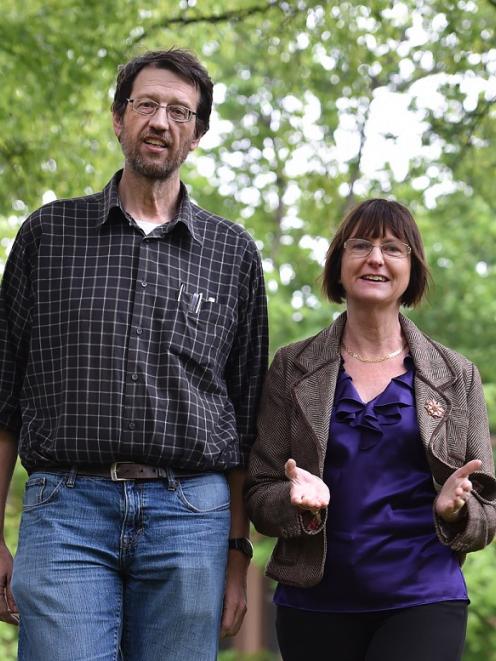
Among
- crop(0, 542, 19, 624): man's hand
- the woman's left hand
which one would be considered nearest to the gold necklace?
the woman's left hand

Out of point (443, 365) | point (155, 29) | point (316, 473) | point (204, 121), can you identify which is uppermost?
point (155, 29)

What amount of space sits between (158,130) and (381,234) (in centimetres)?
86

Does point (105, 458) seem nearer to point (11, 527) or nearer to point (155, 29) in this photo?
point (155, 29)

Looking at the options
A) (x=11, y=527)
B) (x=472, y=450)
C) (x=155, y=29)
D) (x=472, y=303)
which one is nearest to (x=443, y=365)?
(x=472, y=450)

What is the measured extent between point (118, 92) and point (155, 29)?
13.8 ft

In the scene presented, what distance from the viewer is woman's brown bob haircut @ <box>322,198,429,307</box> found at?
386 cm

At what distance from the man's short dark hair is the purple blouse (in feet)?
3.71

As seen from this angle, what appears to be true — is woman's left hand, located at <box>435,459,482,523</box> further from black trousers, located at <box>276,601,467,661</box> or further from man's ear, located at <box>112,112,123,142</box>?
man's ear, located at <box>112,112,123,142</box>

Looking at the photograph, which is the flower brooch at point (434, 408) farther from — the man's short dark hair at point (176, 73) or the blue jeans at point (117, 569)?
the man's short dark hair at point (176, 73)

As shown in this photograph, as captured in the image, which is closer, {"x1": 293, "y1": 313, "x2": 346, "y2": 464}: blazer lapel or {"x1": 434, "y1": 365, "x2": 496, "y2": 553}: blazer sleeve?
{"x1": 434, "y1": 365, "x2": 496, "y2": 553}: blazer sleeve

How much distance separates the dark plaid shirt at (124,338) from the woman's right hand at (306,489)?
0.81 ft

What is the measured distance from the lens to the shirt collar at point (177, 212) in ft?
11.9

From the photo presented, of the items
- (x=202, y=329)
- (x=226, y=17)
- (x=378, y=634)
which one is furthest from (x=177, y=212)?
(x=226, y=17)

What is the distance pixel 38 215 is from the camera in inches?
144
